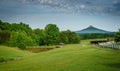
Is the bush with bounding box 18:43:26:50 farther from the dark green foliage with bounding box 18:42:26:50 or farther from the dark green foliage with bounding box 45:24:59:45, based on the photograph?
the dark green foliage with bounding box 45:24:59:45

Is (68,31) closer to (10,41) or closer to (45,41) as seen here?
(45,41)

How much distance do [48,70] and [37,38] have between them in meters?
91.0

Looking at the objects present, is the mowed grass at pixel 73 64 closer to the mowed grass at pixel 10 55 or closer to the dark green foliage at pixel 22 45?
the mowed grass at pixel 10 55

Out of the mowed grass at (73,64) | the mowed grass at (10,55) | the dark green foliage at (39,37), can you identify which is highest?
the dark green foliage at (39,37)

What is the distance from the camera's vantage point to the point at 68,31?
11188 cm

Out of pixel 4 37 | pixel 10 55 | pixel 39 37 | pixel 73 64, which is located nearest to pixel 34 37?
pixel 39 37

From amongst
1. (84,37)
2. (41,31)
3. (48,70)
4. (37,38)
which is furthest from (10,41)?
(84,37)

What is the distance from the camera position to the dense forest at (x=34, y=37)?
8359 cm

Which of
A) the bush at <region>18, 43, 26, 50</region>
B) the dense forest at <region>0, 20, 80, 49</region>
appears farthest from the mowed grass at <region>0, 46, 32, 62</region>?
the dense forest at <region>0, 20, 80, 49</region>

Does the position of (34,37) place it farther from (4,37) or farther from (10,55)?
(10,55)

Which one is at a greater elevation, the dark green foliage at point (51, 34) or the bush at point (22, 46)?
the dark green foliage at point (51, 34)

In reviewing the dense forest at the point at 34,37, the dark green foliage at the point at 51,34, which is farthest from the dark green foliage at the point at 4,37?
the dark green foliage at the point at 51,34

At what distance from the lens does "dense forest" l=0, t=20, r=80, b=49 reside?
83.6 meters

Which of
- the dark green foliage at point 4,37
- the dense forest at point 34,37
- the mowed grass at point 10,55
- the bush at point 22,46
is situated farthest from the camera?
the dark green foliage at point 4,37
